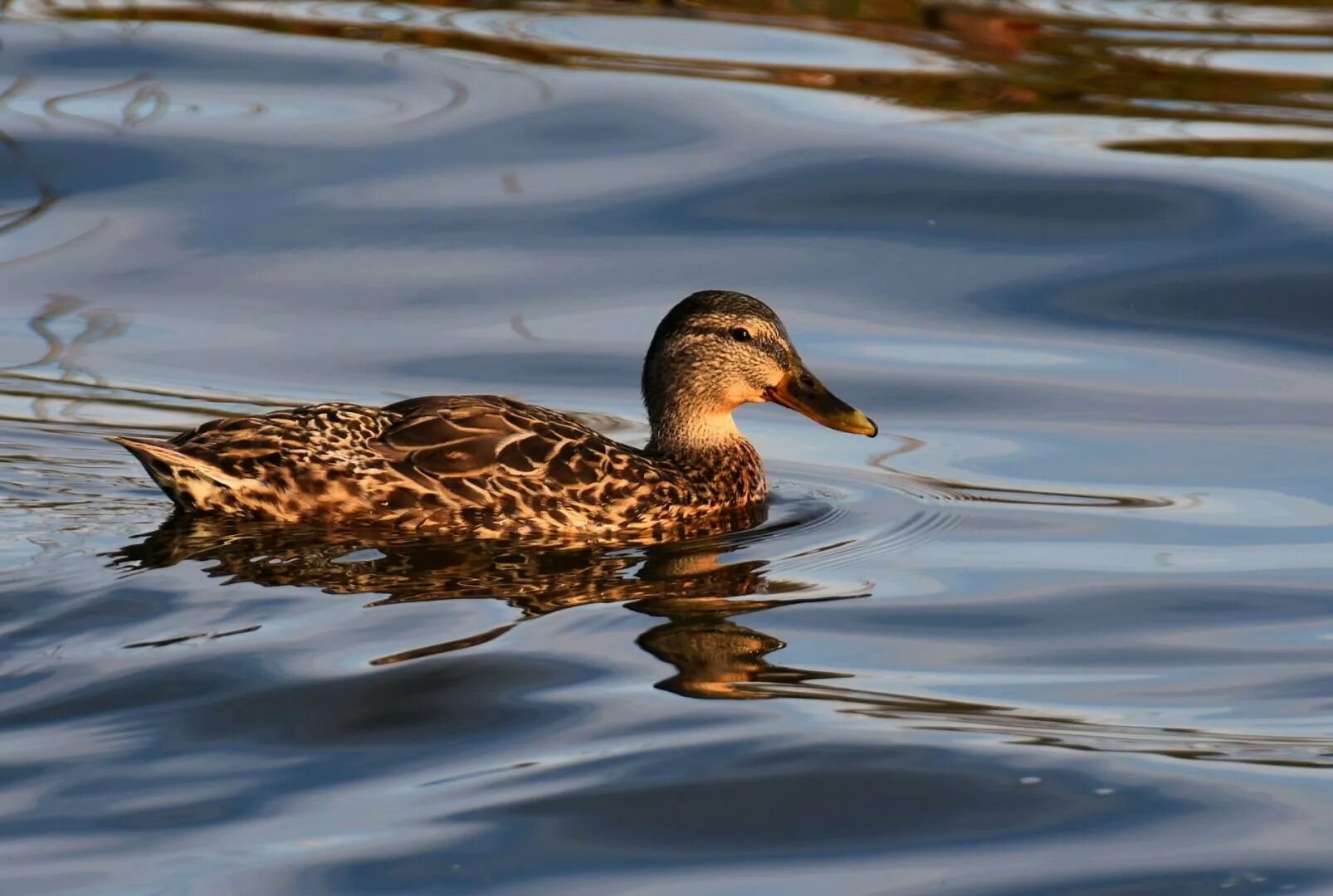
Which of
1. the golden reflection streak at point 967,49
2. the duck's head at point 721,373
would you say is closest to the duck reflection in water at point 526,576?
the duck's head at point 721,373

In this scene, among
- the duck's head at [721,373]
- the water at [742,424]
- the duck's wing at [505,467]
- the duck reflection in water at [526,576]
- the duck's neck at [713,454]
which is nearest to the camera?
the water at [742,424]

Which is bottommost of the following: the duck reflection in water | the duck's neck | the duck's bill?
the duck reflection in water

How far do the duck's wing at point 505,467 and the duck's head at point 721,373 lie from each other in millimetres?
732

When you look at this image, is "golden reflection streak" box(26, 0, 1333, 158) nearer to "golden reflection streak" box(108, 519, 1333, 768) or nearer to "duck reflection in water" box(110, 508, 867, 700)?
"duck reflection in water" box(110, 508, 867, 700)

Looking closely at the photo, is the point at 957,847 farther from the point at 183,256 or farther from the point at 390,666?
the point at 183,256

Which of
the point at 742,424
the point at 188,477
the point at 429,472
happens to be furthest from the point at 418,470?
the point at 742,424

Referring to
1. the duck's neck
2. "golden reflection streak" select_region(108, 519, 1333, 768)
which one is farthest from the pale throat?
"golden reflection streak" select_region(108, 519, 1333, 768)

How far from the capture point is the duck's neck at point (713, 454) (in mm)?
9445

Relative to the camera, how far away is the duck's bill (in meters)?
9.78

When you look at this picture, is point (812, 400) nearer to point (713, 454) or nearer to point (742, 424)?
point (713, 454)

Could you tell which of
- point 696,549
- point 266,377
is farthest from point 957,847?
point 266,377

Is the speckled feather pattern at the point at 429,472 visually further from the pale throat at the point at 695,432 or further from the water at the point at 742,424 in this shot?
the pale throat at the point at 695,432

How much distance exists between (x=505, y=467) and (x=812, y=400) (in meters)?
1.60

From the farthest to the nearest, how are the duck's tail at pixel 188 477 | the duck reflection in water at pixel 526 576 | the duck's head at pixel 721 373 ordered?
the duck's head at pixel 721 373 < the duck's tail at pixel 188 477 < the duck reflection in water at pixel 526 576
